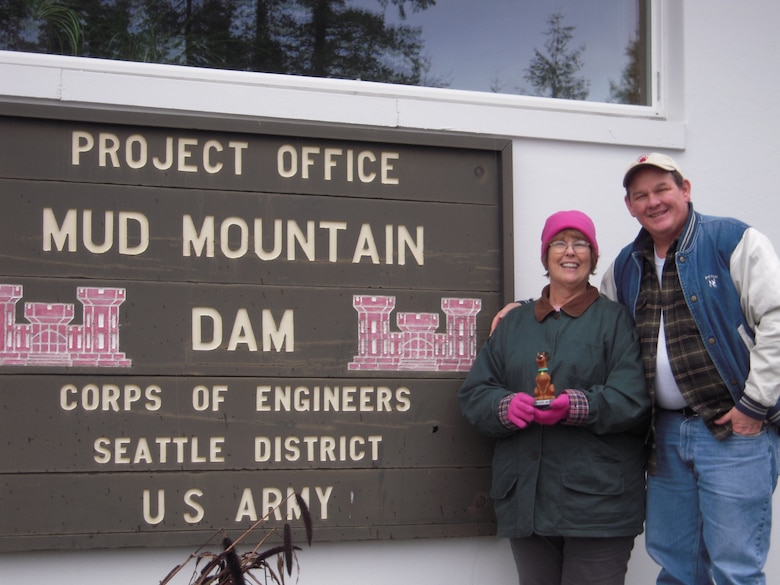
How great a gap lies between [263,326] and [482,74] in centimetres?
133

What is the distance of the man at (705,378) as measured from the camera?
2.70 metres

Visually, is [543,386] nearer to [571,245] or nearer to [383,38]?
[571,245]

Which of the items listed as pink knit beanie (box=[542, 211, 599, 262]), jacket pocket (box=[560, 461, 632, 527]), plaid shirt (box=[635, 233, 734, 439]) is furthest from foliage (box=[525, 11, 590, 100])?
jacket pocket (box=[560, 461, 632, 527])

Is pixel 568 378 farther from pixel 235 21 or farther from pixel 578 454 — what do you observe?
pixel 235 21

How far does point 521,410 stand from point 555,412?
10 centimetres

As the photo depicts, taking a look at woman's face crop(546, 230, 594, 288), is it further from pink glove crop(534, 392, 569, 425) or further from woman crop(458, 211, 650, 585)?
pink glove crop(534, 392, 569, 425)

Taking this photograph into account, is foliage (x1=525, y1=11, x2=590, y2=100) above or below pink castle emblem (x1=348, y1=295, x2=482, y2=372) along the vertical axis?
above

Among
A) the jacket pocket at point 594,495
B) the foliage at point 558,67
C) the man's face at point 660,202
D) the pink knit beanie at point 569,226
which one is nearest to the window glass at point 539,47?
the foliage at point 558,67

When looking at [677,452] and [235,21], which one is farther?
[235,21]

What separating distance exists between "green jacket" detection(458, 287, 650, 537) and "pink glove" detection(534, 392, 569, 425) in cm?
7

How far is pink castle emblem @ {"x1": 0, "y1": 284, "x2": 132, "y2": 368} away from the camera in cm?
307

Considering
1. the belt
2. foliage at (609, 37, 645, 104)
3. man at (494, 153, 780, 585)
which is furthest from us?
foliage at (609, 37, 645, 104)

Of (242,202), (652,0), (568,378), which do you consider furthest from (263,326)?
(652,0)

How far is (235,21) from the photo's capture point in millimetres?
3566
